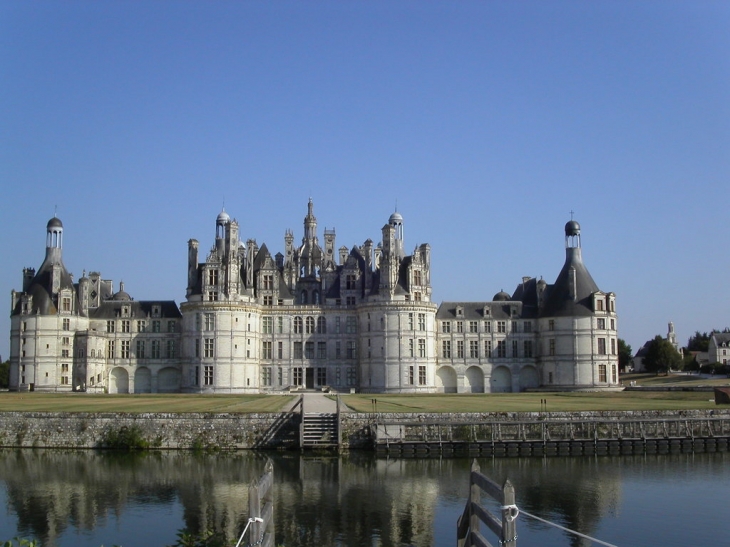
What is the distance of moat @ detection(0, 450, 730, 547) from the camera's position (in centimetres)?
2450

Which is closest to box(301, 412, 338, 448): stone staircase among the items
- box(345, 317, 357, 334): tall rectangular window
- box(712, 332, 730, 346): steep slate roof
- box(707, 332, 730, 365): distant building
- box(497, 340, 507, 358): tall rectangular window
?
box(345, 317, 357, 334): tall rectangular window

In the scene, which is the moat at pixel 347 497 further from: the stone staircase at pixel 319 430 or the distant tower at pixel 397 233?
the distant tower at pixel 397 233

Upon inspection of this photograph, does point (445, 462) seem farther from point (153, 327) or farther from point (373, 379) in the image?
point (153, 327)

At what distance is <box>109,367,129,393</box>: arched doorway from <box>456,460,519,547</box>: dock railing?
6664 cm

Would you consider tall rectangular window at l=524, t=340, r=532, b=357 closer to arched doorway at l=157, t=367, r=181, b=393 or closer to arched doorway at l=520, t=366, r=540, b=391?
arched doorway at l=520, t=366, r=540, b=391

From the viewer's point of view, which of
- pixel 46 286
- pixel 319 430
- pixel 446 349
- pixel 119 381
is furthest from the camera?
pixel 446 349

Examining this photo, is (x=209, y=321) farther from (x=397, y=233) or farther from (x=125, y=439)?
(x=125, y=439)

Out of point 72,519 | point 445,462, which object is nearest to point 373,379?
point 445,462

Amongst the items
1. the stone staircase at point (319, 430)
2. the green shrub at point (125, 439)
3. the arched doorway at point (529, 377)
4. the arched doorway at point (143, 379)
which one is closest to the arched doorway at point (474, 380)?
the arched doorway at point (529, 377)

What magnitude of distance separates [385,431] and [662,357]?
235 ft

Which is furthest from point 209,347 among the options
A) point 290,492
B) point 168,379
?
point 290,492

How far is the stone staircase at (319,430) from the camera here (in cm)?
4103

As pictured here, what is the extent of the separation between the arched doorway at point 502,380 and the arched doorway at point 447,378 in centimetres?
375

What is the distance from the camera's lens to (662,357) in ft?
343
